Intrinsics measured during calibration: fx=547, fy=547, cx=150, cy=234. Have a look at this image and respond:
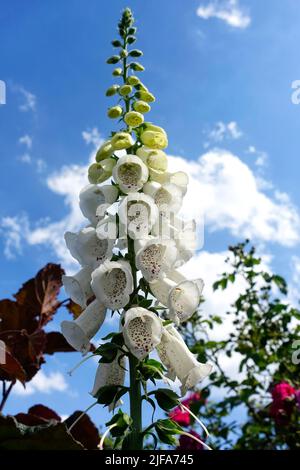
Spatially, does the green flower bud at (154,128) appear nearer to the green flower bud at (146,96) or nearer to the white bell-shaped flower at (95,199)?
the green flower bud at (146,96)

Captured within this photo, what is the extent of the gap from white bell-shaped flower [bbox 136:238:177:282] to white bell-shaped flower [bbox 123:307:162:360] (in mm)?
107

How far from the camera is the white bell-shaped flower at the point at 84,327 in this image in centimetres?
164

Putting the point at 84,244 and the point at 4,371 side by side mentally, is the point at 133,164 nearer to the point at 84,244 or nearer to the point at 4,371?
the point at 84,244

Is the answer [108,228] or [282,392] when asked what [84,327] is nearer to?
[108,228]

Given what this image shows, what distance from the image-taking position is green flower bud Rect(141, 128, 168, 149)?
182cm

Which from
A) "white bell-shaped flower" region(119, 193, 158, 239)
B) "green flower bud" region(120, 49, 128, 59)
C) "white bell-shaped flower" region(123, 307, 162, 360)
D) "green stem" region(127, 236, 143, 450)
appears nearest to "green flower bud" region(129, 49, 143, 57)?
"green flower bud" region(120, 49, 128, 59)

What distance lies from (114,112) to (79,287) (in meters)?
0.63

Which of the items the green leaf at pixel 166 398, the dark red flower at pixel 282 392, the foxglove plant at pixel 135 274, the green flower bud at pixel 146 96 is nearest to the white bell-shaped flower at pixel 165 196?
the foxglove plant at pixel 135 274

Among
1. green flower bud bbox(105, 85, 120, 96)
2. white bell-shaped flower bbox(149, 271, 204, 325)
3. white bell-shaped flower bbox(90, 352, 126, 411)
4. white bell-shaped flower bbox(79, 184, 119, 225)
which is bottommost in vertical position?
white bell-shaped flower bbox(90, 352, 126, 411)

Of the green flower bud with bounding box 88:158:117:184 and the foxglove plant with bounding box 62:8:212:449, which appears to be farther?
the green flower bud with bounding box 88:158:117:184

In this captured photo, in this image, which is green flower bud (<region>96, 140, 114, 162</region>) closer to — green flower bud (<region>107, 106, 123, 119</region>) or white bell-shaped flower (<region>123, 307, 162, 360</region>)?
green flower bud (<region>107, 106, 123, 119</region>)

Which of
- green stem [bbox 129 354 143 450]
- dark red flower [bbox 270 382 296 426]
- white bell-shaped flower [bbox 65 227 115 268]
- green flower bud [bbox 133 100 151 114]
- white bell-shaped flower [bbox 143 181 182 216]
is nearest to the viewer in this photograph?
green stem [bbox 129 354 143 450]
